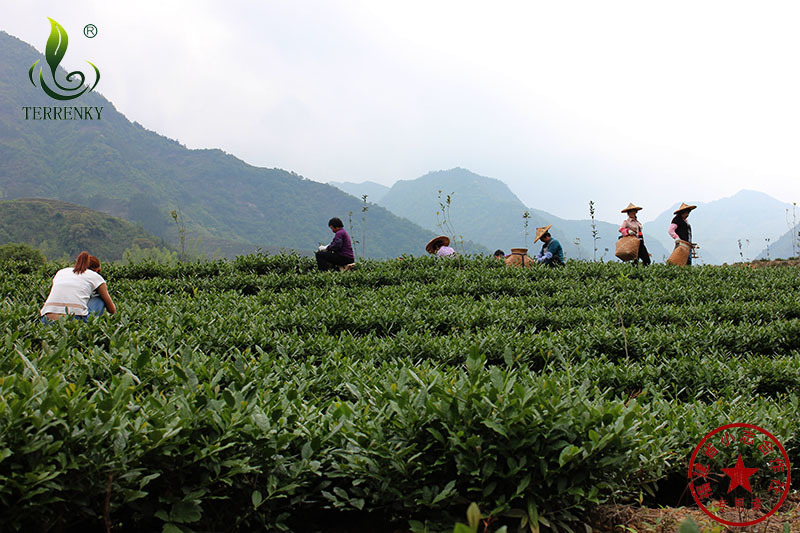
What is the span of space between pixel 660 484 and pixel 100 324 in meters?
4.32

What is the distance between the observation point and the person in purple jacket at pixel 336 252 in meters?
10.4

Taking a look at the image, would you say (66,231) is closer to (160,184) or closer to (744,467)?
(160,184)

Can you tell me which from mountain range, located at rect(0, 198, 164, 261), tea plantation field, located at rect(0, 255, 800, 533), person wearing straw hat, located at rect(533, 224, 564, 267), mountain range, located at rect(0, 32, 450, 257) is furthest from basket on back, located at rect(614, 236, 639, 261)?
mountain range, located at rect(0, 32, 450, 257)

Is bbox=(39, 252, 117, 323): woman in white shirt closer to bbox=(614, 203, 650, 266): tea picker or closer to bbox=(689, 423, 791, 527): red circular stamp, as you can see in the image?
bbox=(689, 423, 791, 527): red circular stamp

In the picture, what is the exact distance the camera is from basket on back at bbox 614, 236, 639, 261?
11336mm

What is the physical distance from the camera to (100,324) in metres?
4.35

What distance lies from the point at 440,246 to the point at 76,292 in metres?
8.37

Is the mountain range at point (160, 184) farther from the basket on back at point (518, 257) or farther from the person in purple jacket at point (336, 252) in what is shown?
the person in purple jacket at point (336, 252)

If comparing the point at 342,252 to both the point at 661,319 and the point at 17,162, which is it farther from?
the point at 17,162

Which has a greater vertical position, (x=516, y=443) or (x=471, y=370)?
(x=471, y=370)

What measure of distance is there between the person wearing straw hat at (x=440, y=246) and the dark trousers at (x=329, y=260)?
96.6 inches

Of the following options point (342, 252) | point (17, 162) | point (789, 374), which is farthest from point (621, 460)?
point (17, 162)

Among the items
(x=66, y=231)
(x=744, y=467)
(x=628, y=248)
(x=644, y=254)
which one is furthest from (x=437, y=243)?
(x=66, y=231)

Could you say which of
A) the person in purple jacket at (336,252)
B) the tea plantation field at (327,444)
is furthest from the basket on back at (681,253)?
the tea plantation field at (327,444)
